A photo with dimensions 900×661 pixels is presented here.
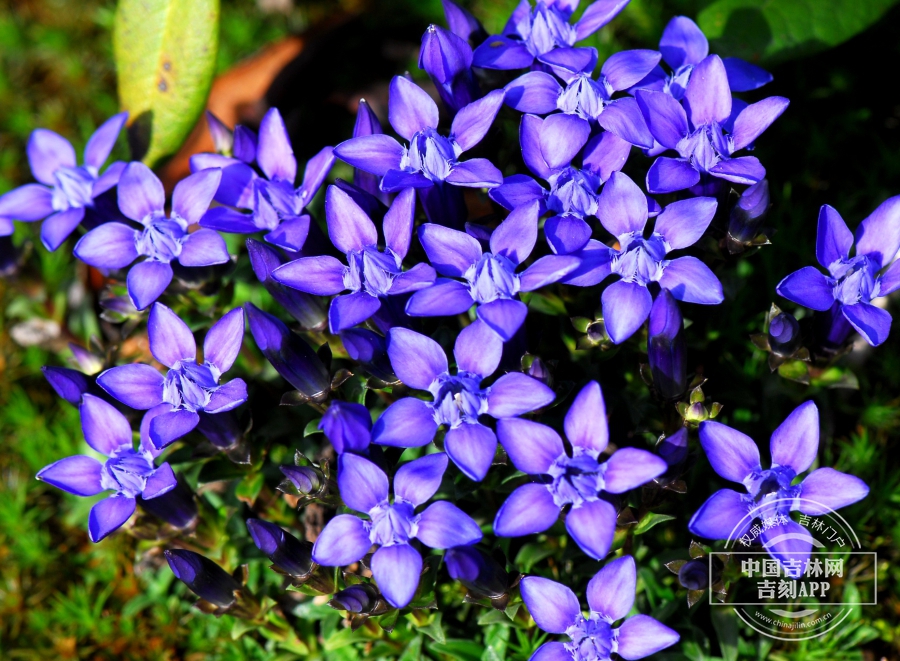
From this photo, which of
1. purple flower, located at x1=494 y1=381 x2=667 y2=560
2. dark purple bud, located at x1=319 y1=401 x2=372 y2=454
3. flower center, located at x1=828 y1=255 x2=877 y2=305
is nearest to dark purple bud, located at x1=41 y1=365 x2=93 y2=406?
dark purple bud, located at x1=319 y1=401 x2=372 y2=454

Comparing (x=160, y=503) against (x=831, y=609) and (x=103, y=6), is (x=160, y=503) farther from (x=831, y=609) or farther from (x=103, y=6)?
(x=103, y=6)

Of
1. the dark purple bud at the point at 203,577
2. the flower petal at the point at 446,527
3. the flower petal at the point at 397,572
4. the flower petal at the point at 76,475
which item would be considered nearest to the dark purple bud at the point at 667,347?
the flower petal at the point at 446,527

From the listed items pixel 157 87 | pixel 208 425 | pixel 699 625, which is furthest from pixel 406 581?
pixel 157 87

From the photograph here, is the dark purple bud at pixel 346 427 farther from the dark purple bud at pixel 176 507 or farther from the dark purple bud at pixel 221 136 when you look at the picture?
the dark purple bud at pixel 221 136

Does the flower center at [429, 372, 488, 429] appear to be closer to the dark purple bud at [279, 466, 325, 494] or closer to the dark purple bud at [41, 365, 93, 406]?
the dark purple bud at [279, 466, 325, 494]

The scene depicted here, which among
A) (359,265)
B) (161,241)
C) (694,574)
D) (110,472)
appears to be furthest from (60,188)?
(694,574)

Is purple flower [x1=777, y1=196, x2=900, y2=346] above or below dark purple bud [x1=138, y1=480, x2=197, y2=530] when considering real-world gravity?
above

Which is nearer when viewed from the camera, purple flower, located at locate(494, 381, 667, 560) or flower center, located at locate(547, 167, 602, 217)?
A: purple flower, located at locate(494, 381, 667, 560)
